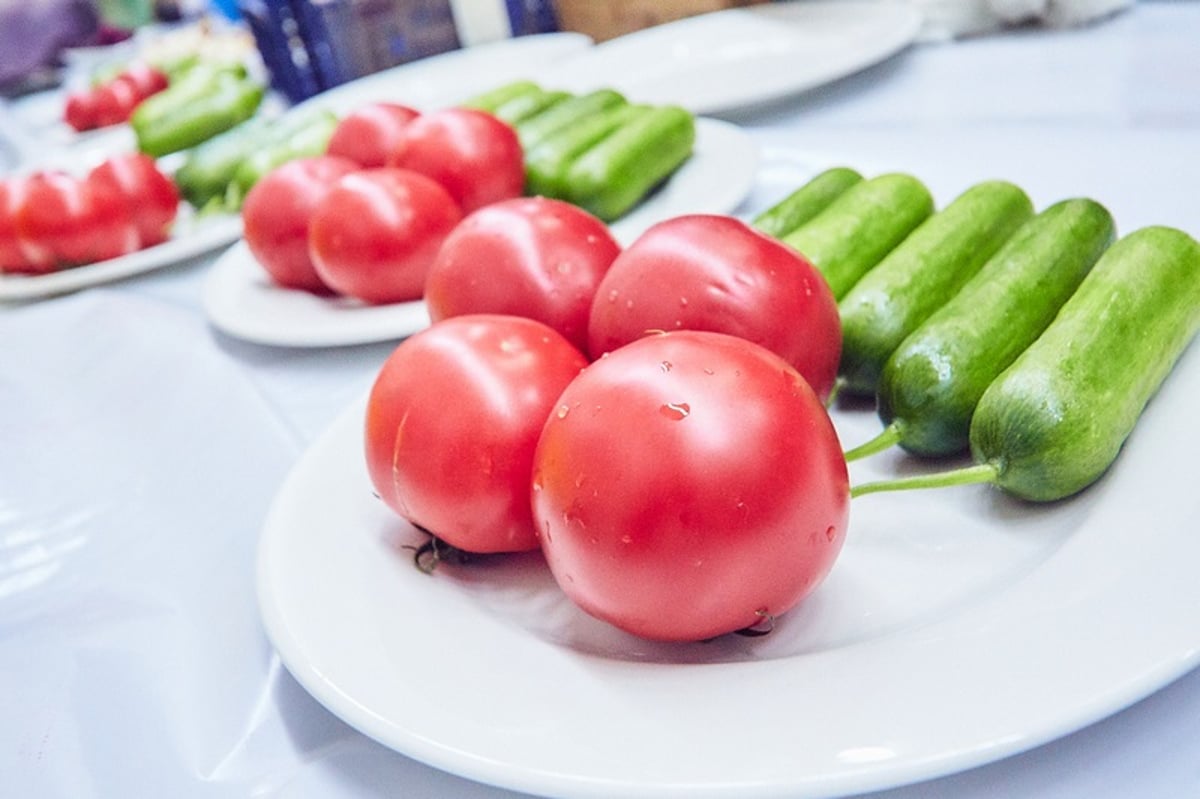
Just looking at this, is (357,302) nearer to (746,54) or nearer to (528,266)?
(528,266)

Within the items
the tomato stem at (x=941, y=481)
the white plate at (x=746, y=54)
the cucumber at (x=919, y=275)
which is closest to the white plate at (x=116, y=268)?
the white plate at (x=746, y=54)

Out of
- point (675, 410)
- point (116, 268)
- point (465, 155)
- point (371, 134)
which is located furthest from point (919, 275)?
point (116, 268)

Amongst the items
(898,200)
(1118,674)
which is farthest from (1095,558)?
(898,200)

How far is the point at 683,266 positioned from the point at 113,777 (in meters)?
0.41

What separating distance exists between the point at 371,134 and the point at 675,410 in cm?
92

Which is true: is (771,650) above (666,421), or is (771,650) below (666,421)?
below

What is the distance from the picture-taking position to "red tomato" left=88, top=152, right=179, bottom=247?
130cm

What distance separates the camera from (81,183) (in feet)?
4.21

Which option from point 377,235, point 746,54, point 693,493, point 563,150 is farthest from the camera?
point 746,54

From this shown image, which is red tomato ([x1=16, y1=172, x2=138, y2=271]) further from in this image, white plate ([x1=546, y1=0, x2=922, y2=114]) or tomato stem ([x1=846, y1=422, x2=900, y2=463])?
tomato stem ([x1=846, y1=422, x2=900, y2=463])

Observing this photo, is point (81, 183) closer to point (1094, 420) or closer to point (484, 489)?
point (484, 489)

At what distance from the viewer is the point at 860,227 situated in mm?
756

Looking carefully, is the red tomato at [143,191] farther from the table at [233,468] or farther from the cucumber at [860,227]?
the cucumber at [860,227]

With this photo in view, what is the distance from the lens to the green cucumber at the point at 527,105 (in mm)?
1328
